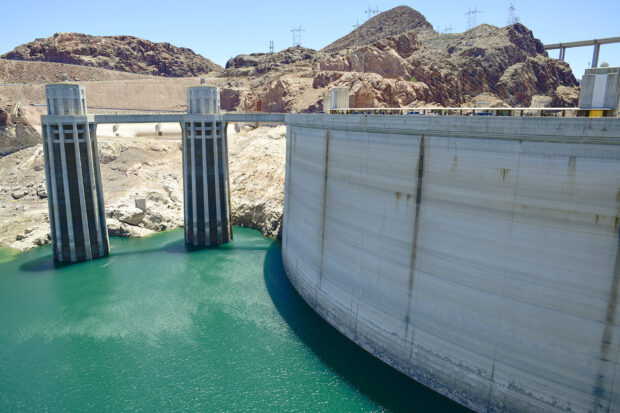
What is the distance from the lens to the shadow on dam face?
1620 centimetres

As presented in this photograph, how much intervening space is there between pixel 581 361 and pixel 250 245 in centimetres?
2454

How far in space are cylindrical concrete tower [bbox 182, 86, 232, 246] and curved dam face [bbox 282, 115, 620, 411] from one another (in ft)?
48.5

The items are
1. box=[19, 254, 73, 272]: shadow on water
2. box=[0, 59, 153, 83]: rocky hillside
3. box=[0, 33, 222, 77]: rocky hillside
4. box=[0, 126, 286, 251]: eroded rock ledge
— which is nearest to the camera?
box=[19, 254, 73, 272]: shadow on water

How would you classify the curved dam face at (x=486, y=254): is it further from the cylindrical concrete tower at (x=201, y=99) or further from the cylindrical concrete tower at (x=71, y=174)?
the cylindrical concrete tower at (x=71, y=174)

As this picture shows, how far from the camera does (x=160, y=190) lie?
39.8m

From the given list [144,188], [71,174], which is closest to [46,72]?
[144,188]

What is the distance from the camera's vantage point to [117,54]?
340 ft

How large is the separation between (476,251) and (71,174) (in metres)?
25.9

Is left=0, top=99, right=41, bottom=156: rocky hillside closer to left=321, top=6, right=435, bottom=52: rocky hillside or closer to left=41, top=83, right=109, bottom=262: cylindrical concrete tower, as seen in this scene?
left=41, top=83, right=109, bottom=262: cylindrical concrete tower

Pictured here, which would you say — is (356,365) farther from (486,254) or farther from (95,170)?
(95,170)

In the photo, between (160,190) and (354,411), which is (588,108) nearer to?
(354,411)

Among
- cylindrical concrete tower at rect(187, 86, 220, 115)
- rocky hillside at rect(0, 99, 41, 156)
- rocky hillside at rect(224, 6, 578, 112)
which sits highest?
rocky hillside at rect(224, 6, 578, 112)

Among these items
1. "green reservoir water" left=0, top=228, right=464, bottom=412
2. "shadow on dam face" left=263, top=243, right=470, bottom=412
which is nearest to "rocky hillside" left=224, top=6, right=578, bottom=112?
"green reservoir water" left=0, top=228, right=464, bottom=412

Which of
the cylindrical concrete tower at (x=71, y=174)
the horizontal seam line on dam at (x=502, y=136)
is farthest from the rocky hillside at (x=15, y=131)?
the horizontal seam line on dam at (x=502, y=136)
